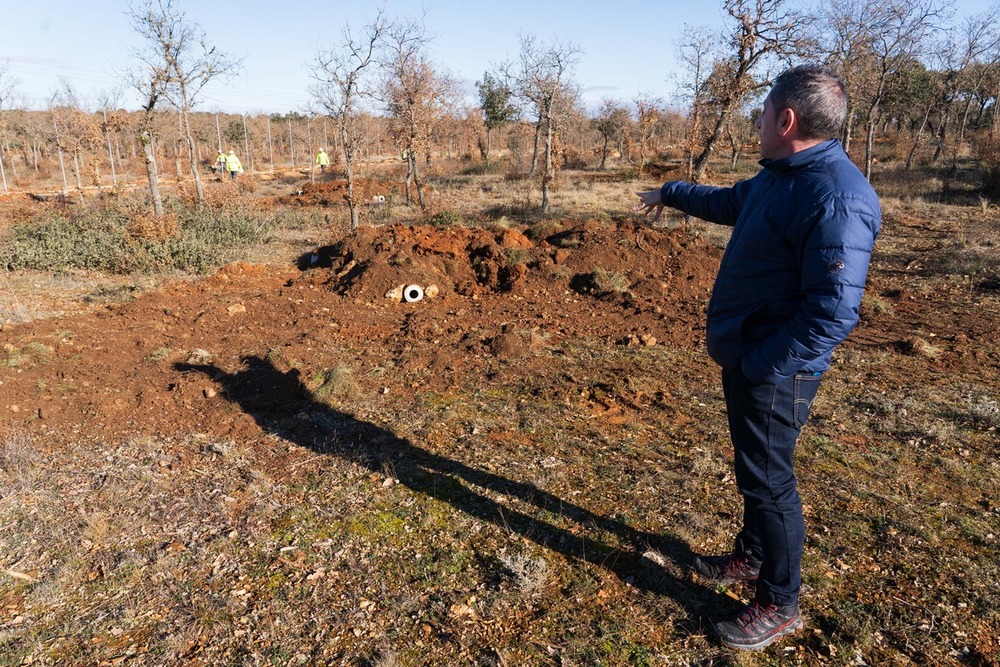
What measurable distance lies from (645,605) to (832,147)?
6.61ft

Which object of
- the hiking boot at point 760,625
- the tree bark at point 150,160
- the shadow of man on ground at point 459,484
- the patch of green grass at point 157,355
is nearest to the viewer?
the hiking boot at point 760,625

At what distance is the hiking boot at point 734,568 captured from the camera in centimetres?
269

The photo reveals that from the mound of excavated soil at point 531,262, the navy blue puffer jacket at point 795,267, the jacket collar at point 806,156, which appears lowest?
the mound of excavated soil at point 531,262

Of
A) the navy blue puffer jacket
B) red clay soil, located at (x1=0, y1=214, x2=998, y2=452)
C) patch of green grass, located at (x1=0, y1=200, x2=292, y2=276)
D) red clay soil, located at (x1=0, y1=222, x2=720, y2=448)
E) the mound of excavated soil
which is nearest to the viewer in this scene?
the navy blue puffer jacket

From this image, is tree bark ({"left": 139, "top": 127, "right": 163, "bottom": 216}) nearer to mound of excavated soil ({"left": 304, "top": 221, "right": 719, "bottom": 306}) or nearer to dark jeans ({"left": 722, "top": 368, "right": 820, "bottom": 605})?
mound of excavated soil ({"left": 304, "top": 221, "right": 719, "bottom": 306})

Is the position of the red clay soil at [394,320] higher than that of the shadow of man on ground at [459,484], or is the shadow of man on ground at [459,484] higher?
the red clay soil at [394,320]

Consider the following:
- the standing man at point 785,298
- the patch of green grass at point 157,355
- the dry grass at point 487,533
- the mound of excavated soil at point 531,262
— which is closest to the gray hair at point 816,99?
the standing man at point 785,298

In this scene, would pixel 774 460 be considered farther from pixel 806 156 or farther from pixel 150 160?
pixel 150 160

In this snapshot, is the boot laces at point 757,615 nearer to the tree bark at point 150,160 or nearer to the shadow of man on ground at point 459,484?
the shadow of man on ground at point 459,484

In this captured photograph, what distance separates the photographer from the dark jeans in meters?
2.10

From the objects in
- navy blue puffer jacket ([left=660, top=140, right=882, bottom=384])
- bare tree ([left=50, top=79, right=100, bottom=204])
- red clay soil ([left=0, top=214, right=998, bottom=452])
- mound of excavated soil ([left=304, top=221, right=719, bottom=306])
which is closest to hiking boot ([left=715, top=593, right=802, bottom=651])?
navy blue puffer jacket ([left=660, top=140, right=882, bottom=384])

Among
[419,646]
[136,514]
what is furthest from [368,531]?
[136,514]

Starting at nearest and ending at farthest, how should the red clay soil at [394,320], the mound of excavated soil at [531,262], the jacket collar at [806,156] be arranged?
the jacket collar at [806,156] → the red clay soil at [394,320] → the mound of excavated soil at [531,262]

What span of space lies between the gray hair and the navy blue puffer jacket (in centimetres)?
6
